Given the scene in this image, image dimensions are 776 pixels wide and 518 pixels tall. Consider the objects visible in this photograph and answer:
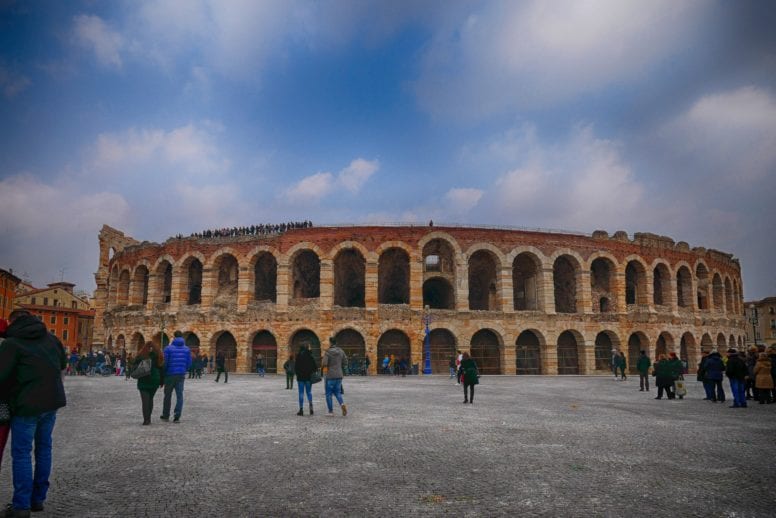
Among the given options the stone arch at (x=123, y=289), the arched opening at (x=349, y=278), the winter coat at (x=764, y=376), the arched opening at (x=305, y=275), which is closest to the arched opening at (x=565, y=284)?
the arched opening at (x=349, y=278)

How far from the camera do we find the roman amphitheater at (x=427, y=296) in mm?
29328

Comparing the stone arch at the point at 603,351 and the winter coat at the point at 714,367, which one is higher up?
the winter coat at the point at 714,367

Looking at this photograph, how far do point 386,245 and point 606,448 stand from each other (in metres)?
Result: 23.6

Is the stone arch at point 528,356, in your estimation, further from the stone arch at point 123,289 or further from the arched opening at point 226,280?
the stone arch at point 123,289

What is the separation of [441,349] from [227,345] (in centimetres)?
1409

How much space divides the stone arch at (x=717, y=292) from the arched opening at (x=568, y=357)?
1520 centimetres

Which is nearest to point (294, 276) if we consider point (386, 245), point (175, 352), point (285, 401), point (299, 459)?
point (386, 245)

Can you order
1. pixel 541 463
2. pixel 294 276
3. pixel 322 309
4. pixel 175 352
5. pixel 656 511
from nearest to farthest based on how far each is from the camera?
pixel 656 511 → pixel 541 463 → pixel 175 352 → pixel 322 309 → pixel 294 276

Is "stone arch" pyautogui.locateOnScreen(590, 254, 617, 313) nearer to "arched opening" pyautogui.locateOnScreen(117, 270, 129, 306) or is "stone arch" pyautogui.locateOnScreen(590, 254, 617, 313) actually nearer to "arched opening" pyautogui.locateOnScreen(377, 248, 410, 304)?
"arched opening" pyautogui.locateOnScreen(377, 248, 410, 304)

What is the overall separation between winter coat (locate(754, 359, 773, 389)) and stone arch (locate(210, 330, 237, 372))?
2700cm

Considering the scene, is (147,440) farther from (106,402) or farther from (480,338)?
(480,338)

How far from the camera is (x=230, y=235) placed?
3234 cm

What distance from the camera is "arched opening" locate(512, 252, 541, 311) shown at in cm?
A: 3161

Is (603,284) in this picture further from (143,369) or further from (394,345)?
(143,369)
